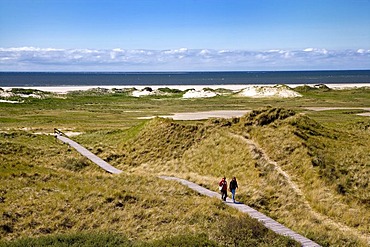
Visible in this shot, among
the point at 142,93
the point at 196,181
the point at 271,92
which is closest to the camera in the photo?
the point at 196,181

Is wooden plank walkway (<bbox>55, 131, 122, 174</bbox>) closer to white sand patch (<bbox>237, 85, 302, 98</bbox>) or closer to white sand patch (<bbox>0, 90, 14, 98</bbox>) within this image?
white sand patch (<bbox>0, 90, 14, 98</bbox>)

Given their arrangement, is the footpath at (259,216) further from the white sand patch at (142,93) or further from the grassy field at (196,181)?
the white sand patch at (142,93)

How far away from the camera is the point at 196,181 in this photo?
30719 millimetres

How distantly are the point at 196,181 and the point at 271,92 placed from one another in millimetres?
104103

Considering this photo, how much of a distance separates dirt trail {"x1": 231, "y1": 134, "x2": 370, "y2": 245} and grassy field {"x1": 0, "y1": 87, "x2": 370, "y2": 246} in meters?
0.07

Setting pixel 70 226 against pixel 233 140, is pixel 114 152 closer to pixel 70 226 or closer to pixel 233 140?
pixel 233 140

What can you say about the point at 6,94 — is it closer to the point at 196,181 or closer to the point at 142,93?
the point at 142,93

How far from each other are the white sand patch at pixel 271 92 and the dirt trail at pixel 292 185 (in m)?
90.2

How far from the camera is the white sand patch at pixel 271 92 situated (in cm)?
12629

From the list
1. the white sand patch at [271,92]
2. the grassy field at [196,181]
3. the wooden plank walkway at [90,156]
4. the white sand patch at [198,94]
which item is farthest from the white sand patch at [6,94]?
the grassy field at [196,181]

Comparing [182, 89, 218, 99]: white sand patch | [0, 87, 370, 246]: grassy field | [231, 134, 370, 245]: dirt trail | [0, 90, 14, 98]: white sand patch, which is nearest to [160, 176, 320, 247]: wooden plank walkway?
[0, 87, 370, 246]: grassy field

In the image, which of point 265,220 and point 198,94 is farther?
point 198,94

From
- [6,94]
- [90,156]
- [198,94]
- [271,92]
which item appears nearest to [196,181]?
[90,156]

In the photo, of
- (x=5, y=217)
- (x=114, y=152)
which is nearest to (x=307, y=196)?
(x=5, y=217)
